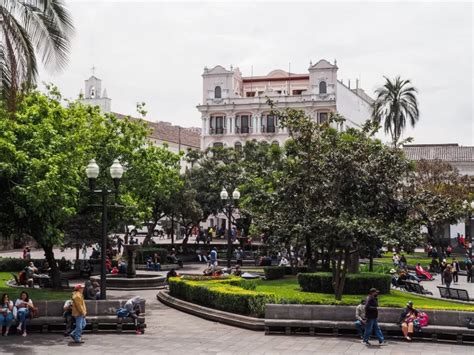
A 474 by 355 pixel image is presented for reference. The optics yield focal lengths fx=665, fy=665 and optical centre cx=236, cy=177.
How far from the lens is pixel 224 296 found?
18094 millimetres

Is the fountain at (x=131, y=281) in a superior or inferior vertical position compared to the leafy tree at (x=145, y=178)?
inferior

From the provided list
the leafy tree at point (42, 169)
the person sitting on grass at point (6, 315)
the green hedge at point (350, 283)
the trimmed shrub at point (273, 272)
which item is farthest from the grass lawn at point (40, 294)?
the trimmed shrub at point (273, 272)

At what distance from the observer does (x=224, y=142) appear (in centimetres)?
6919

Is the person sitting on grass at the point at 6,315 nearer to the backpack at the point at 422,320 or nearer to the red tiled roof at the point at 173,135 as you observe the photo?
the backpack at the point at 422,320

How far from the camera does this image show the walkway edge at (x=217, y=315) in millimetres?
16547

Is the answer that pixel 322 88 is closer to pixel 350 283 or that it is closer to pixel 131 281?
pixel 131 281

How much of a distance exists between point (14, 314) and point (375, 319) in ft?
27.2

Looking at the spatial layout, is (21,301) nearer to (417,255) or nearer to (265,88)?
(417,255)

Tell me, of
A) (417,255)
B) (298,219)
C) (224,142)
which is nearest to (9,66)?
(298,219)

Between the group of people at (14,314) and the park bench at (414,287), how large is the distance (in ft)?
48.9

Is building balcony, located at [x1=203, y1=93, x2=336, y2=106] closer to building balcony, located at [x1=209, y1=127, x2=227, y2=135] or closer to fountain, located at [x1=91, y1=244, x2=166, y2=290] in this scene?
building balcony, located at [x1=209, y1=127, x2=227, y2=135]

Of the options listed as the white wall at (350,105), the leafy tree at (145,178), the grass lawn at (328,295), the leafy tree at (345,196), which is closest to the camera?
the leafy tree at (345,196)

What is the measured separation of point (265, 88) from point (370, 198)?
183ft

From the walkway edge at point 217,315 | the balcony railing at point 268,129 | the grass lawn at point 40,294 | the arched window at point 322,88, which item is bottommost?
the walkway edge at point 217,315
